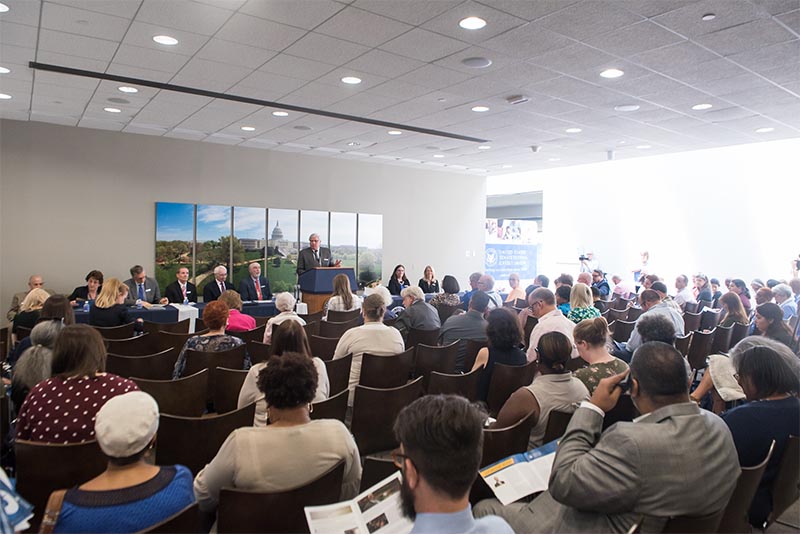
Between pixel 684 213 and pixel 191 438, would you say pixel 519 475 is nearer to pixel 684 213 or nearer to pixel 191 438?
pixel 191 438

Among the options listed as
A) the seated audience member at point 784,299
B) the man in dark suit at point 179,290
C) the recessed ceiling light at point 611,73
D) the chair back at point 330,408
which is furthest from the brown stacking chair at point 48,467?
the seated audience member at point 784,299

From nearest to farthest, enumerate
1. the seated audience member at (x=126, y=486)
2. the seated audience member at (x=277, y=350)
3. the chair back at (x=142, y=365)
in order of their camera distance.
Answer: the seated audience member at (x=126, y=486) < the seated audience member at (x=277, y=350) < the chair back at (x=142, y=365)

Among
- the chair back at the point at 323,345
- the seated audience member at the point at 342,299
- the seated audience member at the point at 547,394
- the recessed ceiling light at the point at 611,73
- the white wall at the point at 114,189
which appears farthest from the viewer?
the white wall at the point at 114,189

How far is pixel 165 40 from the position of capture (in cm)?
460

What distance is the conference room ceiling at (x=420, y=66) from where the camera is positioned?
398cm

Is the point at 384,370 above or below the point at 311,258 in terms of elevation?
below

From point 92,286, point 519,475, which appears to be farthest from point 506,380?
point 92,286

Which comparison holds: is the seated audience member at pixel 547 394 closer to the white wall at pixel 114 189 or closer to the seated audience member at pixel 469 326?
the seated audience member at pixel 469 326

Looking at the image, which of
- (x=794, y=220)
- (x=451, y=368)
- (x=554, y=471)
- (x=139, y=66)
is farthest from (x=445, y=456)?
(x=794, y=220)

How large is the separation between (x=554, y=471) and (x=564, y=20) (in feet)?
11.9

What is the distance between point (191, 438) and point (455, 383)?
1.70m

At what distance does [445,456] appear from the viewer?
1297 mm

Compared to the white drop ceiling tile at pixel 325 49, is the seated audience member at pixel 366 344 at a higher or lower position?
lower

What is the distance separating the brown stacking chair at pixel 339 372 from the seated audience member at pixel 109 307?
2834mm
